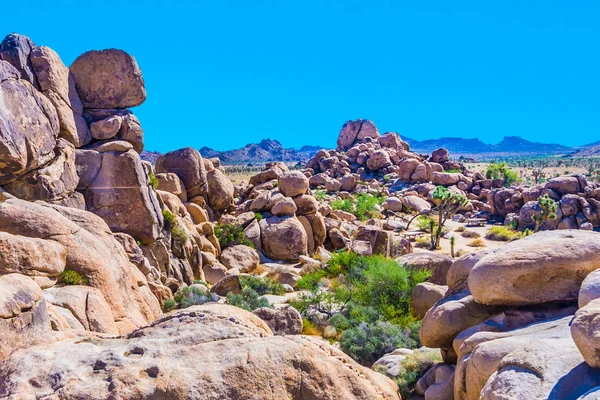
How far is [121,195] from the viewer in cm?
1652

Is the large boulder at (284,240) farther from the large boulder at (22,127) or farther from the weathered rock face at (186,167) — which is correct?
the large boulder at (22,127)

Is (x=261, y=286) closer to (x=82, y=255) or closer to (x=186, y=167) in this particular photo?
(x=186, y=167)

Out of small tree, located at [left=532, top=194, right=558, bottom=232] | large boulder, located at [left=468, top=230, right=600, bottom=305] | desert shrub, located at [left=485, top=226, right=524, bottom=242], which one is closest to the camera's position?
large boulder, located at [left=468, top=230, right=600, bottom=305]

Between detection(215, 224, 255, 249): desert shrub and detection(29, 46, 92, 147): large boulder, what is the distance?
8.56 m

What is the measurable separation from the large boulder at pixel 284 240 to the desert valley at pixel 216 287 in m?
0.08

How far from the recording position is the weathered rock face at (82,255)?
943 cm

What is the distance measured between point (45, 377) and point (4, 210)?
6596mm

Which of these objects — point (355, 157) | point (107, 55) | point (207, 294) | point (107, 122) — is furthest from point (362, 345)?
point (355, 157)

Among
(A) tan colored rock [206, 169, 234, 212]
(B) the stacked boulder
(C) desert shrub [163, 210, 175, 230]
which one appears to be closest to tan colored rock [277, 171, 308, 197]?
(A) tan colored rock [206, 169, 234, 212]

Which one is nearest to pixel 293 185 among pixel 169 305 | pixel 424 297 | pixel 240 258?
pixel 240 258

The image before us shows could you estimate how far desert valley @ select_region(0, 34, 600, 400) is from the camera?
4.49 meters

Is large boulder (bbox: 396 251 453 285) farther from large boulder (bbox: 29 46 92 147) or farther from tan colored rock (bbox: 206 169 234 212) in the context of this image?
tan colored rock (bbox: 206 169 234 212)

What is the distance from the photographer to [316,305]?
55.3 feet

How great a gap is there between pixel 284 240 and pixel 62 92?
41.1ft
